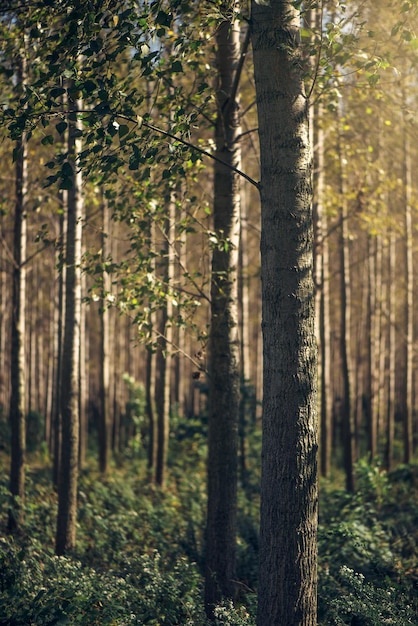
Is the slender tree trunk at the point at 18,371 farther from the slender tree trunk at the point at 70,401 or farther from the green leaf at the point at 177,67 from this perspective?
the green leaf at the point at 177,67

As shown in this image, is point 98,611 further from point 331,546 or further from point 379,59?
point 379,59

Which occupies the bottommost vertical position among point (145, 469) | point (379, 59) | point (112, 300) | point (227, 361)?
point (145, 469)

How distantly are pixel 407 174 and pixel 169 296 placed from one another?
9.21 m

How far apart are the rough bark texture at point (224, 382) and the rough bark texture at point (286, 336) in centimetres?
173

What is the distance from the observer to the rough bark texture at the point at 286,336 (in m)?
4.67

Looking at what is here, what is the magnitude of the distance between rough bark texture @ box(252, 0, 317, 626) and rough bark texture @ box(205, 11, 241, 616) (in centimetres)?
173

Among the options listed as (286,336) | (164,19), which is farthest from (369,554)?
(164,19)

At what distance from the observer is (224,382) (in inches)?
268

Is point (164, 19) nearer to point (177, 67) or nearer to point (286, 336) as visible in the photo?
point (177, 67)

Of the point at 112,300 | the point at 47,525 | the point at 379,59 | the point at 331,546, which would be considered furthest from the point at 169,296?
the point at 47,525

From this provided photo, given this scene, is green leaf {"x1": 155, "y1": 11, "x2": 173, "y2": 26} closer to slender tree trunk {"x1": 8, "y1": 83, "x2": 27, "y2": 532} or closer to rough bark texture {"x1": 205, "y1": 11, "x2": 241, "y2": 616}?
rough bark texture {"x1": 205, "y1": 11, "x2": 241, "y2": 616}

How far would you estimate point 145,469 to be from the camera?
52.6 ft

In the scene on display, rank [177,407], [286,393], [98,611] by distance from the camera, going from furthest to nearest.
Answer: [177,407] < [98,611] < [286,393]

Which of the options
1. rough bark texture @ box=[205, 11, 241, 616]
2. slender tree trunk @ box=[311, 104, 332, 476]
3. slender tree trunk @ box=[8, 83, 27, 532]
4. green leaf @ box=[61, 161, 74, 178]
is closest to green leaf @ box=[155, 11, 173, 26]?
green leaf @ box=[61, 161, 74, 178]
